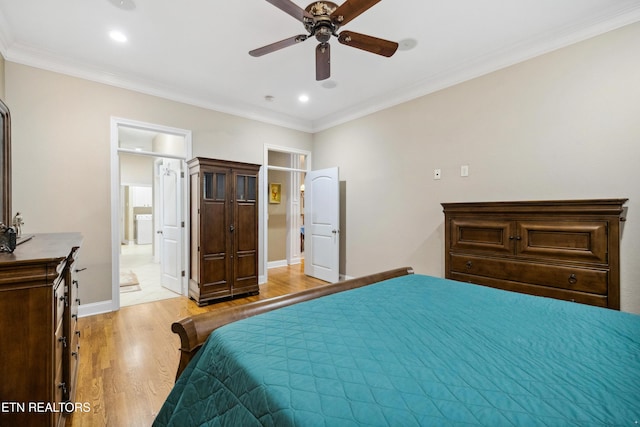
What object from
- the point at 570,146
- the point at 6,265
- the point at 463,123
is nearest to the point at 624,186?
the point at 570,146

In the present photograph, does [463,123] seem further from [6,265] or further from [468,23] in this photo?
[6,265]

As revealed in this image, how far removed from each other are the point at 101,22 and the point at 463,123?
3786 millimetres

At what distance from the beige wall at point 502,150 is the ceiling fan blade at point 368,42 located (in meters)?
1.54

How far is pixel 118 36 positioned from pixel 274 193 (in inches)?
151

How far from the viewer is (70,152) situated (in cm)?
310

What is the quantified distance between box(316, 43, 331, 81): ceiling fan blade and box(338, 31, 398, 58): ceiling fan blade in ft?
0.51

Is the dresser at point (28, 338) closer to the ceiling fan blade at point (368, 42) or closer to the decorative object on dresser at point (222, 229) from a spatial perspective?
the ceiling fan blade at point (368, 42)

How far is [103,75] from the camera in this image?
3246 mm

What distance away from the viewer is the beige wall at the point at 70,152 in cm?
287

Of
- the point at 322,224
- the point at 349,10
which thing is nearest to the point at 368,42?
the point at 349,10

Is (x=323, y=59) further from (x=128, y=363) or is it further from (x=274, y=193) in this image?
(x=274, y=193)

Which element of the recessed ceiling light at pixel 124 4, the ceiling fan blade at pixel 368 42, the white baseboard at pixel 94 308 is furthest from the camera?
the white baseboard at pixel 94 308

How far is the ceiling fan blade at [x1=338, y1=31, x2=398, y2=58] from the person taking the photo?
6.81ft

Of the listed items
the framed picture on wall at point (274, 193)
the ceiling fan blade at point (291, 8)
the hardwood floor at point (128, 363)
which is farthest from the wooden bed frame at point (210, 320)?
the framed picture on wall at point (274, 193)
